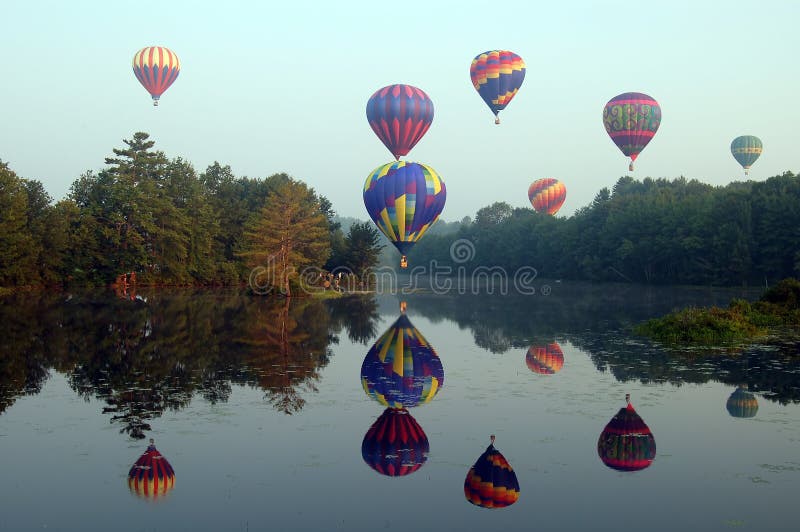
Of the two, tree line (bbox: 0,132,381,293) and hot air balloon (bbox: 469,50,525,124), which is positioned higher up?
hot air balloon (bbox: 469,50,525,124)

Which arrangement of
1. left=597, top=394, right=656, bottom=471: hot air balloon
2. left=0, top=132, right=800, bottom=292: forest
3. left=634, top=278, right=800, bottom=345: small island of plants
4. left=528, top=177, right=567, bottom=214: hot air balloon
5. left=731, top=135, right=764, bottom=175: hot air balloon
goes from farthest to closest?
left=528, top=177, right=567, bottom=214: hot air balloon, left=731, top=135, right=764, bottom=175: hot air balloon, left=0, top=132, right=800, bottom=292: forest, left=634, top=278, right=800, bottom=345: small island of plants, left=597, top=394, right=656, bottom=471: hot air balloon

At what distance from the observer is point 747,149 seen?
107 meters

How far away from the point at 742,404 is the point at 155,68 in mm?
68553

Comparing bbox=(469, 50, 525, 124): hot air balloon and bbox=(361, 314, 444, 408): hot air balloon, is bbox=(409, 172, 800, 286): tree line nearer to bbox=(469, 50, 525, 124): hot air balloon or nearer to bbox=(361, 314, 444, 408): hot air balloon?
bbox=(469, 50, 525, 124): hot air balloon

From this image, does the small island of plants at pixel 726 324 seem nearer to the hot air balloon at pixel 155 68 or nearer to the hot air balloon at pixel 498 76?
the hot air balloon at pixel 498 76

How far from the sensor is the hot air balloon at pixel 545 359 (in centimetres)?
2572

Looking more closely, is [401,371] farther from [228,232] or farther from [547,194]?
[547,194]

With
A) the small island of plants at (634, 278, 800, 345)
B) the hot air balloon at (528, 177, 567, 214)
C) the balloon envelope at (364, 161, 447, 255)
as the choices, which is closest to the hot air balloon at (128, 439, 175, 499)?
the small island of plants at (634, 278, 800, 345)

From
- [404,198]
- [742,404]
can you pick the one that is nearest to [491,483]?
[742,404]

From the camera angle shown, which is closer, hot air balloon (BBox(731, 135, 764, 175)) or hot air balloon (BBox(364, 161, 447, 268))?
hot air balloon (BBox(364, 161, 447, 268))

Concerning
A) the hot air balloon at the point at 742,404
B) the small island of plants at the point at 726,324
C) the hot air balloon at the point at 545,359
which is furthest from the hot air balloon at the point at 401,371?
the small island of plants at the point at 726,324

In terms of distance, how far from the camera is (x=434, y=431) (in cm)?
1702

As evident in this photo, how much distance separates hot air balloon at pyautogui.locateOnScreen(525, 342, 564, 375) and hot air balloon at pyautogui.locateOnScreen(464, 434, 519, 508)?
10.7 meters

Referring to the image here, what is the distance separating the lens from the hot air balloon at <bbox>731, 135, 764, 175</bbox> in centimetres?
10712
